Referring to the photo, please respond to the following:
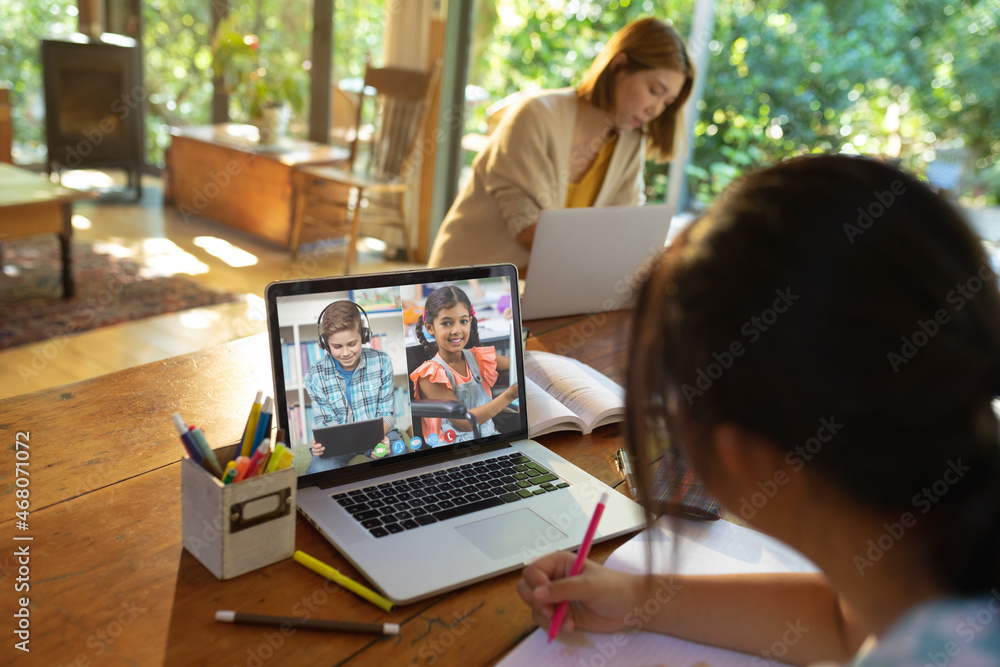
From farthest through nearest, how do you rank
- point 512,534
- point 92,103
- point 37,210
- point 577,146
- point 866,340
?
point 92,103
point 37,210
point 577,146
point 512,534
point 866,340

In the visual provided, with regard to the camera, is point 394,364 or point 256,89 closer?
point 394,364

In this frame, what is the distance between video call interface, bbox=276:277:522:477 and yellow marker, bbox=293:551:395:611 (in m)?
0.12

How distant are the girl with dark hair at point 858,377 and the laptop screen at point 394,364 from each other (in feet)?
1.58

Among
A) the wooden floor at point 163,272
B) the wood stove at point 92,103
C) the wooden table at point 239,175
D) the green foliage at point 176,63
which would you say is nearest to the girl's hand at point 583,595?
the wooden floor at point 163,272

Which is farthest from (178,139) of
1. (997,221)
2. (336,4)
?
(997,221)

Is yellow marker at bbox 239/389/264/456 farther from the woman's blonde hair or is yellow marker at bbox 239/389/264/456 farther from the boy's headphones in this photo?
the woman's blonde hair

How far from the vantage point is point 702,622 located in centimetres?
77

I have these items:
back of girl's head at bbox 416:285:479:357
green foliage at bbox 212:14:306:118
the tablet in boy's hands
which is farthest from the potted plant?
the tablet in boy's hands

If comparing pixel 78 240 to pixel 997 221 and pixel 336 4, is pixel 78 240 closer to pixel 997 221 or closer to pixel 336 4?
pixel 336 4

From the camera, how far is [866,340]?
0.46 metres

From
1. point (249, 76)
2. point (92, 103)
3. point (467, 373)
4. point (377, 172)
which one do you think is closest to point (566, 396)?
point (467, 373)

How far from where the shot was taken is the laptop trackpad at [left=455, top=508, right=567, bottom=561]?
0.85 metres

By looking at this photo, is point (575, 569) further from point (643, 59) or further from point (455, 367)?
point (643, 59)

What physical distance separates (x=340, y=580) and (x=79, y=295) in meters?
3.23
